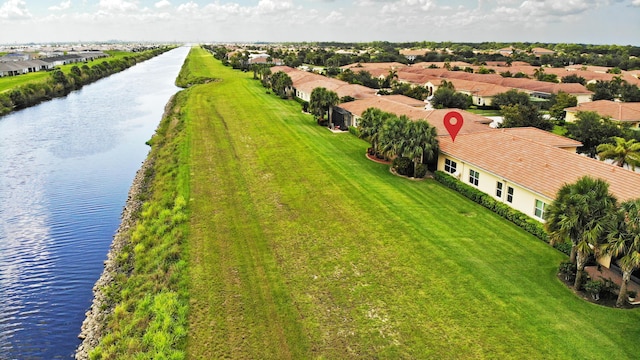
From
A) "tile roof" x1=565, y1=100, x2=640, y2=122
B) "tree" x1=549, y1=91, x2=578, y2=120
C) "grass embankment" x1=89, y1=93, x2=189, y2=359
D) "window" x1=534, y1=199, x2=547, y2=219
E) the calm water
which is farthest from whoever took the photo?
"tree" x1=549, y1=91, x2=578, y2=120

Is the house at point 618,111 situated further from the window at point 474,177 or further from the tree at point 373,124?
the window at point 474,177

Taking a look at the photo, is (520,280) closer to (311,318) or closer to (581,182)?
(581,182)

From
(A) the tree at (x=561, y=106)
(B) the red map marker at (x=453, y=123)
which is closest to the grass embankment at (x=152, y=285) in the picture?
(B) the red map marker at (x=453, y=123)

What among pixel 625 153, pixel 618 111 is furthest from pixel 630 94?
pixel 625 153

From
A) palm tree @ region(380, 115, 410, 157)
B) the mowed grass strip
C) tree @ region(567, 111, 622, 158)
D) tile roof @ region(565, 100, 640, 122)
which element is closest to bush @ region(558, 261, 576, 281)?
the mowed grass strip

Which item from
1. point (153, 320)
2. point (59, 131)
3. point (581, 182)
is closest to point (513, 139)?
point (581, 182)

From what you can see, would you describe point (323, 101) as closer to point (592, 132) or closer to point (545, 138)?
point (545, 138)

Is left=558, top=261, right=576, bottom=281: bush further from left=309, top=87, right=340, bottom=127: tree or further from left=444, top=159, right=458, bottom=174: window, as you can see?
left=309, top=87, right=340, bottom=127: tree
